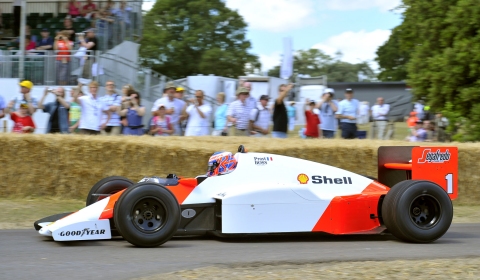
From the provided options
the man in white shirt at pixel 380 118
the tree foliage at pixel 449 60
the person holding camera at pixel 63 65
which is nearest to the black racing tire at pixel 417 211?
the tree foliage at pixel 449 60

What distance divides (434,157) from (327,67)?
6252 centimetres

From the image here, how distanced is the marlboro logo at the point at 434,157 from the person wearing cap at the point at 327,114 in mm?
4855

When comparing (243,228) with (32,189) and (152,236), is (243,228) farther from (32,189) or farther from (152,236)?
(32,189)

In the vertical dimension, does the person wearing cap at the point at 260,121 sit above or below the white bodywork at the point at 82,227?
above

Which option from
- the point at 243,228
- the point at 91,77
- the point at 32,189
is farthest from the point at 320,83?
the point at 243,228

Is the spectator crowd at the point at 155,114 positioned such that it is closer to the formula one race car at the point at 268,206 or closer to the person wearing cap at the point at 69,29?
the formula one race car at the point at 268,206

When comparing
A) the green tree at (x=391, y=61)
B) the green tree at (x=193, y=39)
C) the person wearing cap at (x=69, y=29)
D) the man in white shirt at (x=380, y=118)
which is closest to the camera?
the man in white shirt at (x=380, y=118)

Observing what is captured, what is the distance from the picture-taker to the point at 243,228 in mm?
6848

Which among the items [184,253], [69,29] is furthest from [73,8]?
[184,253]

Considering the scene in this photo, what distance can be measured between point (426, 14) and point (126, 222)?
39.2 feet

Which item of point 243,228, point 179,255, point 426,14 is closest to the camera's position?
point 179,255

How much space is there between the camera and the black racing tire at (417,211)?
6898mm

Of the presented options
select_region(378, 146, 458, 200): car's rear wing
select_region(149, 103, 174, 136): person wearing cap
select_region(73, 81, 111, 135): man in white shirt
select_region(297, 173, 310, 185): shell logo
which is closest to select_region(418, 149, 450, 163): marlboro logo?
select_region(378, 146, 458, 200): car's rear wing

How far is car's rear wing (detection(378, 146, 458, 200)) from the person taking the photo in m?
7.55
